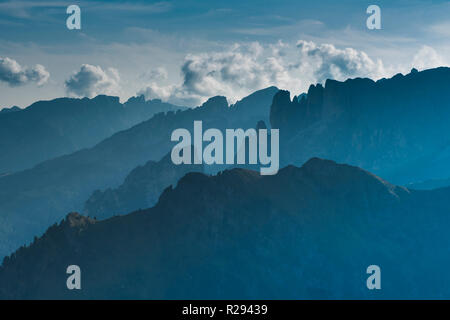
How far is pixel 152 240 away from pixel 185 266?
11705mm

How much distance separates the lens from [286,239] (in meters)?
163

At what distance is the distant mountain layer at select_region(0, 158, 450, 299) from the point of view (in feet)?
493

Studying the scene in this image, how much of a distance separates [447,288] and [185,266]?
71695 millimetres

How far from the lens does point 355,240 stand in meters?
170

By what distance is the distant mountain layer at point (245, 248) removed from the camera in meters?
150

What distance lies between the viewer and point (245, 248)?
158 m
